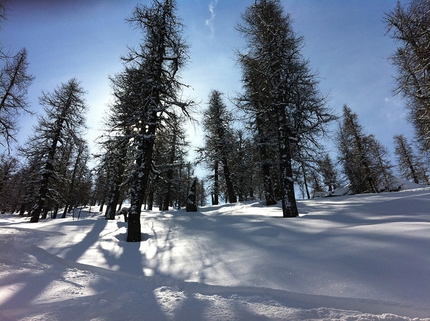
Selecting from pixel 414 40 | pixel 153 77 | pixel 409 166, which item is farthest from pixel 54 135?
pixel 409 166

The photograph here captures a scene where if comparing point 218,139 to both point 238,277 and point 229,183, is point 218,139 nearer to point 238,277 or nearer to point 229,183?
point 229,183

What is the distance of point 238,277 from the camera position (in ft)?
12.3

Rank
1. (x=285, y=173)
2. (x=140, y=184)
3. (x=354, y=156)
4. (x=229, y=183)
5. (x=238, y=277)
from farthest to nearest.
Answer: (x=354, y=156)
(x=229, y=183)
(x=285, y=173)
(x=140, y=184)
(x=238, y=277)

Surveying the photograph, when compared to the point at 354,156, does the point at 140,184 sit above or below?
below

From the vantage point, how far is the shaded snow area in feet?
8.91

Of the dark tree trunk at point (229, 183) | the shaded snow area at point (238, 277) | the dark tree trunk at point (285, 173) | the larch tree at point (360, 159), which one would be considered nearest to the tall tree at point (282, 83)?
the dark tree trunk at point (285, 173)

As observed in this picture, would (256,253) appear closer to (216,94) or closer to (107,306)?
(107,306)

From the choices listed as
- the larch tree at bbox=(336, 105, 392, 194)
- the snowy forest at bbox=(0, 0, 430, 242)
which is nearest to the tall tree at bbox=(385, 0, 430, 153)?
the snowy forest at bbox=(0, 0, 430, 242)

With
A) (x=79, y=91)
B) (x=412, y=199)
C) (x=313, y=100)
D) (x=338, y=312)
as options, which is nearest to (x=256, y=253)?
(x=338, y=312)

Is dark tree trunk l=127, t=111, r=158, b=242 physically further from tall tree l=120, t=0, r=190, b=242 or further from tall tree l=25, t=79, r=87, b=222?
tall tree l=25, t=79, r=87, b=222

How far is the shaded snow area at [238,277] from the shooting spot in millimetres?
2715

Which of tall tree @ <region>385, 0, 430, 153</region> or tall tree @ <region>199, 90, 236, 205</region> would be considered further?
tall tree @ <region>199, 90, 236, 205</region>

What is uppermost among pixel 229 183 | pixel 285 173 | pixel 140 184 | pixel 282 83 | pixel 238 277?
pixel 282 83

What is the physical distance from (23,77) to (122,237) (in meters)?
13.1
